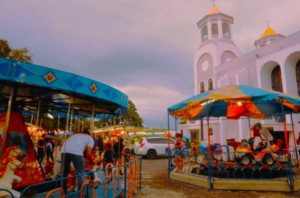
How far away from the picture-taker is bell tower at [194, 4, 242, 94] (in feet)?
81.0

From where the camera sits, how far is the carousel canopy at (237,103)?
6.49 meters

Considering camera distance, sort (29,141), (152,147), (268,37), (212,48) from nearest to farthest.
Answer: (29,141)
(152,147)
(212,48)
(268,37)

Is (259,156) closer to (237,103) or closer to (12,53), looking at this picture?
(237,103)

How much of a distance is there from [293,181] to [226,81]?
17.1 metres

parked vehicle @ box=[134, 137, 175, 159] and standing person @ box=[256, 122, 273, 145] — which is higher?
standing person @ box=[256, 122, 273, 145]

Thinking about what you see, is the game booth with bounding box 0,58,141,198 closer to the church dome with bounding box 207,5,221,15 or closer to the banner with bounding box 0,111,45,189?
the banner with bounding box 0,111,45,189

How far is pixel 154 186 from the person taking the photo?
690 cm

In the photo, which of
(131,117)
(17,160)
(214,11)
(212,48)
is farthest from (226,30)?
(17,160)

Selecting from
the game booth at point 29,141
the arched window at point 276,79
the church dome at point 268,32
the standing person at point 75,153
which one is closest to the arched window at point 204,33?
the church dome at point 268,32

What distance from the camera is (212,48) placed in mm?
24875

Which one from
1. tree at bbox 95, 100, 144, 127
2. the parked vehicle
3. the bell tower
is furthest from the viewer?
tree at bbox 95, 100, 144, 127

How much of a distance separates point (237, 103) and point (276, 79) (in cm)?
1398

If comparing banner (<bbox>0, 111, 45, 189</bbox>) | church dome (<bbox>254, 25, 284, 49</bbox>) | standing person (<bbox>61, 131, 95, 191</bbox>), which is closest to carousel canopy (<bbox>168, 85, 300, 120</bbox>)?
standing person (<bbox>61, 131, 95, 191</bbox>)

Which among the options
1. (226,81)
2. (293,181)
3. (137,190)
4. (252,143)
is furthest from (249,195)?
(226,81)
